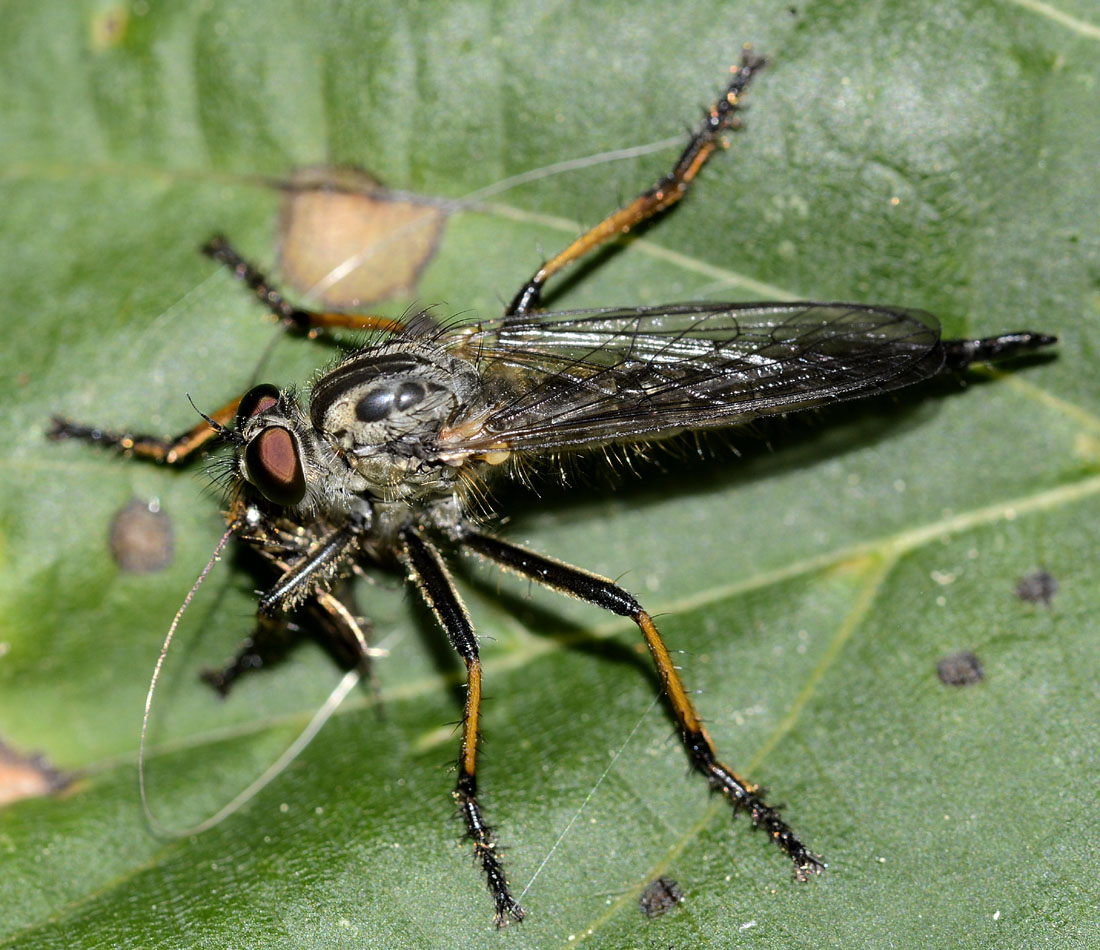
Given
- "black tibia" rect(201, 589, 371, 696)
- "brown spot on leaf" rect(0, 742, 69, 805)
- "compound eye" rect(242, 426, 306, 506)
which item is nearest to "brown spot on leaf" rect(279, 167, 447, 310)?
"compound eye" rect(242, 426, 306, 506)

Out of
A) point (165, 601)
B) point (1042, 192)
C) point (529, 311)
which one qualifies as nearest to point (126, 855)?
point (165, 601)

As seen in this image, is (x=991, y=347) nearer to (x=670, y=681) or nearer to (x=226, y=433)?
(x=670, y=681)

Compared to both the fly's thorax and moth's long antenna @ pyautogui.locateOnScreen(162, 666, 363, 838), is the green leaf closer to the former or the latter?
moth's long antenna @ pyautogui.locateOnScreen(162, 666, 363, 838)

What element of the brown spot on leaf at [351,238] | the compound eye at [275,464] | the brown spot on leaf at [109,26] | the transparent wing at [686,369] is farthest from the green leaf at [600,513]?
the compound eye at [275,464]

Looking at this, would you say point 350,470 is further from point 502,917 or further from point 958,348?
point 958,348

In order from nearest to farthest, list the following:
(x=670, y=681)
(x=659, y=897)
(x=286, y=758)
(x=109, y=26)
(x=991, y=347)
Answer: (x=659, y=897), (x=670, y=681), (x=991, y=347), (x=286, y=758), (x=109, y=26)

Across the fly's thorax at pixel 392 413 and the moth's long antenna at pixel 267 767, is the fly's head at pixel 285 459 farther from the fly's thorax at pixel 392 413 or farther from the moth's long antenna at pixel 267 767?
the moth's long antenna at pixel 267 767

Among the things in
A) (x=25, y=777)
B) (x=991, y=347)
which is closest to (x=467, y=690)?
(x=25, y=777)
